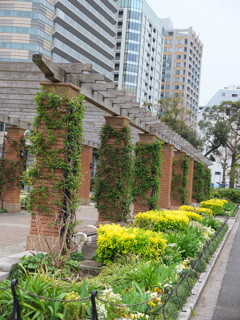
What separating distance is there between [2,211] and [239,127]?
124 ft

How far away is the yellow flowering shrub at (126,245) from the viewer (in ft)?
23.1

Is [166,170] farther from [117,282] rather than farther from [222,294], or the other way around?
[117,282]

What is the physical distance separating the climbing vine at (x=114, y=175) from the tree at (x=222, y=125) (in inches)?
1447

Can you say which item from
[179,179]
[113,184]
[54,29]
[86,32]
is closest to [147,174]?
[113,184]

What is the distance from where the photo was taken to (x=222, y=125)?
47.2m

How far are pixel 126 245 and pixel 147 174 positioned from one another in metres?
8.31

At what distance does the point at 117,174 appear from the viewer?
11.8 meters

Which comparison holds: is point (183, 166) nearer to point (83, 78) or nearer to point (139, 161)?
point (139, 161)

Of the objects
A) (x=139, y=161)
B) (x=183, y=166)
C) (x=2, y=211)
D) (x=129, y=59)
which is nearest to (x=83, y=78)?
(x=139, y=161)

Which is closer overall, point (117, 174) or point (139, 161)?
point (117, 174)

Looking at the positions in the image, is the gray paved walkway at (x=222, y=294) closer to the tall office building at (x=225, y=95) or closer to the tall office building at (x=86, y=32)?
the tall office building at (x=86, y=32)

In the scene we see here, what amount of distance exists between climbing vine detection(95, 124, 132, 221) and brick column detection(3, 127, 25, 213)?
5709 mm

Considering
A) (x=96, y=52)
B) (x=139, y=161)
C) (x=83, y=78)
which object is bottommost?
(x=139, y=161)

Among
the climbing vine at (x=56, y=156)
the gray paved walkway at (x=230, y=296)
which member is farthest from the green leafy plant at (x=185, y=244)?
the climbing vine at (x=56, y=156)
